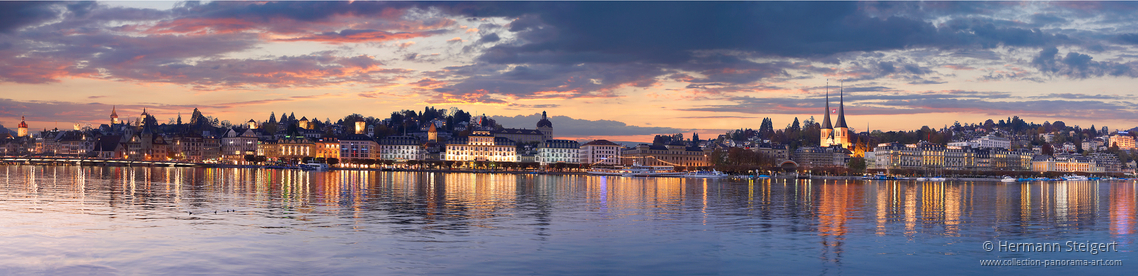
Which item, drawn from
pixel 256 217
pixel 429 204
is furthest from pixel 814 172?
pixel 256 217

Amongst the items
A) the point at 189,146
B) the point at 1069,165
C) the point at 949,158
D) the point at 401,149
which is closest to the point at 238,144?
the point at 189,146

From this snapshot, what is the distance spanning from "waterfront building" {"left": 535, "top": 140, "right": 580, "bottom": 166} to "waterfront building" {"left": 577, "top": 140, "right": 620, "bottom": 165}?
12.1 ft

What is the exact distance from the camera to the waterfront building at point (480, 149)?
552 ft

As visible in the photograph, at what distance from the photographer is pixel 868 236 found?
24.8 m

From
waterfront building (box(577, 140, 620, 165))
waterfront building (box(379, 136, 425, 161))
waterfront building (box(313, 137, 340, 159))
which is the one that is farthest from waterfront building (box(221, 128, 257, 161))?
waterfront building (box(577, 140, 620, 165))

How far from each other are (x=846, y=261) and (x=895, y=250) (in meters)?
2.85

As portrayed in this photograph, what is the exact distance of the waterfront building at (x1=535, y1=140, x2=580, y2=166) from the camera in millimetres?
172000

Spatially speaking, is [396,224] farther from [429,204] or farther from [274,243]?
[429,204]

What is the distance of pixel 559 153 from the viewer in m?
173

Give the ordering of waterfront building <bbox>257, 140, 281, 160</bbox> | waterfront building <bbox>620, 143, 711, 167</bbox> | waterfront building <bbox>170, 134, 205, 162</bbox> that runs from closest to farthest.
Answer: waterfront building <bbox>620, 143, 711, 167</bbox>, waterfront building <bbox>257, 140, 281, 160</bbox>, waterfront building <bbox>170, 134, 205, 162</bbox>

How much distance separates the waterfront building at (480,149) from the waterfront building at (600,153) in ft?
51.7

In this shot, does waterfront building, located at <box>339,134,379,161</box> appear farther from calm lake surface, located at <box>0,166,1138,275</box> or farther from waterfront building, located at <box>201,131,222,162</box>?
calm lake surface, located at <box>0,166,1138,275</box>

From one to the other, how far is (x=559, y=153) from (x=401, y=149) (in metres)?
31.3

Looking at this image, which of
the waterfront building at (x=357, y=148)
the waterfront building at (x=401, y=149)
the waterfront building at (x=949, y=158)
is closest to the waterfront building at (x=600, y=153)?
the waterfront building at (x=401, y=149)
